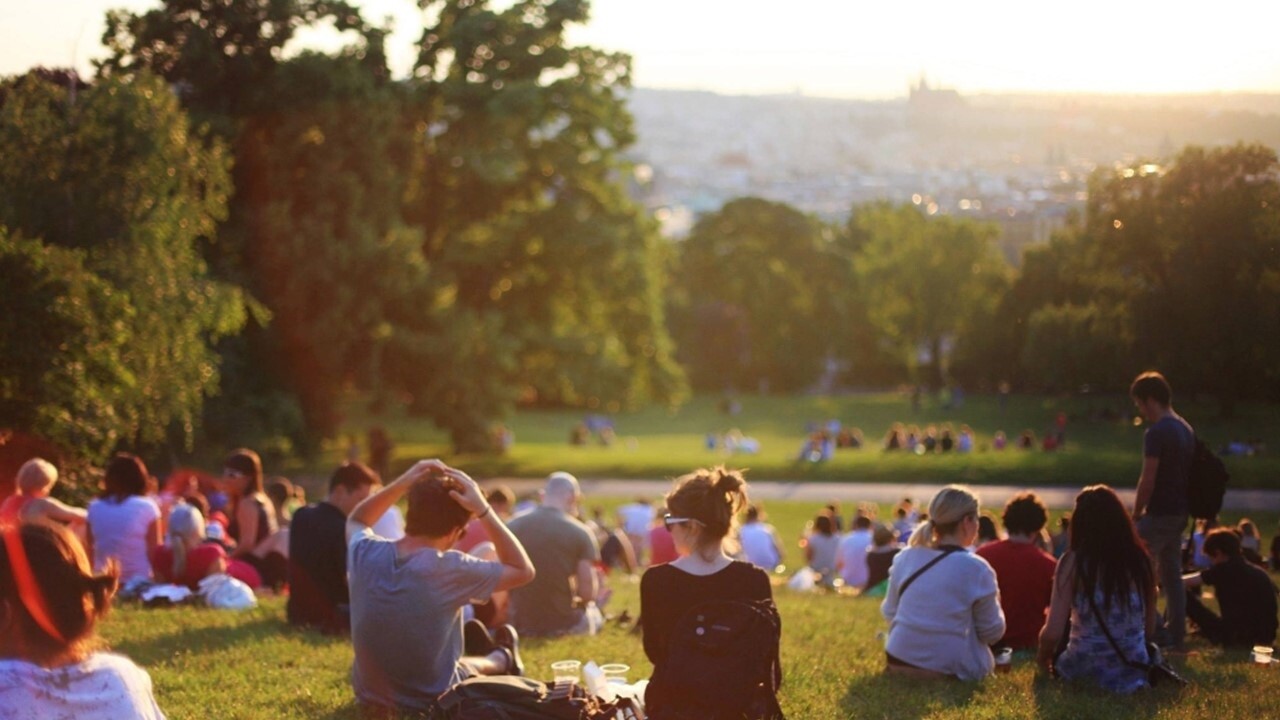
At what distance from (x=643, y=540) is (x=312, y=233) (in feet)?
38.2

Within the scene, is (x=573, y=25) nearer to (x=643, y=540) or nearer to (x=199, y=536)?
(x=643, y=540)

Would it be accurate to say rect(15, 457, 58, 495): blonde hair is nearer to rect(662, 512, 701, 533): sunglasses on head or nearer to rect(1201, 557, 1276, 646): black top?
rect(662, 512, 701, 533): sunglasses on head

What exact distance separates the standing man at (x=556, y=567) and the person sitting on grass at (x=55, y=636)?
6481 mm

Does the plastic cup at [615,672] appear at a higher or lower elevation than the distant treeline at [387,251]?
lower

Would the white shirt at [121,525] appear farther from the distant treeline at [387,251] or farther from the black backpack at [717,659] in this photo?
the black backpack at [717,659]

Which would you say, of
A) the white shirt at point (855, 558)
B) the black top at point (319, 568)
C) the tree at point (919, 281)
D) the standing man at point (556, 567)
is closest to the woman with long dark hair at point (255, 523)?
the black top at point (319, 568)

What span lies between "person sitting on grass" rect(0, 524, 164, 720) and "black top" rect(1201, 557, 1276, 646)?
28.0 feet

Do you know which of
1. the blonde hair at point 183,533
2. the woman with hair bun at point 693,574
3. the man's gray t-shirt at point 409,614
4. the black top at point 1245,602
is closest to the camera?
the woman with hair bun at point 693,574

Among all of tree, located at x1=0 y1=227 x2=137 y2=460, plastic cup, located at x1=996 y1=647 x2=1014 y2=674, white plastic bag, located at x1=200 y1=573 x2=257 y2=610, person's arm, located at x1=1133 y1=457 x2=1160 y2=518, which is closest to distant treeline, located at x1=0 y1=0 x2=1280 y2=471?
tree, located at x1=0 y1=227 x2=137 y2=460

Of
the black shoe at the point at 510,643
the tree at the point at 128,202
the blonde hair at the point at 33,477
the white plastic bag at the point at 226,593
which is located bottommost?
the white plastic bag at the point at 226,593

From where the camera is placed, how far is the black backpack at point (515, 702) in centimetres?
652

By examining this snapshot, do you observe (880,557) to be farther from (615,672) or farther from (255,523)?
(615,672)

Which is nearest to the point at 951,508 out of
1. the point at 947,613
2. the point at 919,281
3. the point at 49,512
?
the point at 947,613

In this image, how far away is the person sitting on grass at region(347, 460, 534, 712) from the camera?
670cm
